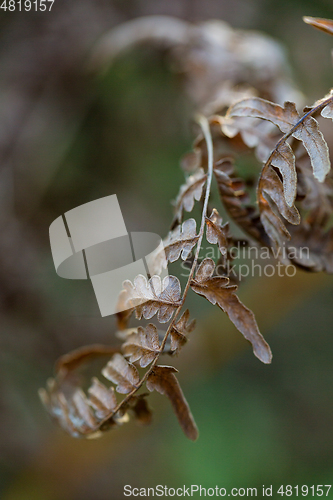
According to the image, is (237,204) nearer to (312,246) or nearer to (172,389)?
(312,246)

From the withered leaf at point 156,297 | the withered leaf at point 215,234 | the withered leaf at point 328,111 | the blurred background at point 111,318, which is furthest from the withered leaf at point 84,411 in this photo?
the blurred background at point 111,318

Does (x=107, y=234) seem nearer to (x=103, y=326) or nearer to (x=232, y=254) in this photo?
(x=232, y=254)

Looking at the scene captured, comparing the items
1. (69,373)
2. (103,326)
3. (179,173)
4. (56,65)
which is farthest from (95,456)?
(56,65)

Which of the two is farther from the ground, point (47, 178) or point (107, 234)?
point (47, 178)

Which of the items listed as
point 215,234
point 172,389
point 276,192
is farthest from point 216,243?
point 172,389

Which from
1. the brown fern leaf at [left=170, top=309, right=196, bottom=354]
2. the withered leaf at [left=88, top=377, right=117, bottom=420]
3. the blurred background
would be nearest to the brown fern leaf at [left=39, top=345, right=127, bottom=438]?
the withered leaf at [left=88, top=377, right=117, bottom=420]

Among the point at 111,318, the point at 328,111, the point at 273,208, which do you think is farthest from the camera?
the point at 111,318

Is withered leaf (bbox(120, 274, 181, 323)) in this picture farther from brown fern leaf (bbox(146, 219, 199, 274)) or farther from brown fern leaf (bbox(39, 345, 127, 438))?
brown fern leaf (bbox(39, 345, 127, 438))

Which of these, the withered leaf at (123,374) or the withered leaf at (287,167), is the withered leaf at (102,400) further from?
the withered leaf at (287,167)
